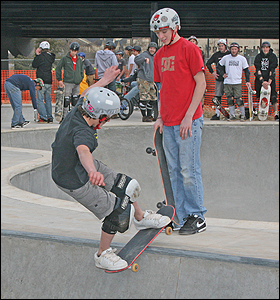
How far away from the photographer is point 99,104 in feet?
10.2

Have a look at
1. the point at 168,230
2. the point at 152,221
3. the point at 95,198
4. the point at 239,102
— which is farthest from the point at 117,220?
the point at 239,102

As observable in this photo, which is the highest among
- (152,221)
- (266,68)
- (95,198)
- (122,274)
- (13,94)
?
(266,68)

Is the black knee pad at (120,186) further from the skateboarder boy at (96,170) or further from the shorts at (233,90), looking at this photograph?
the shorts at (233,90)

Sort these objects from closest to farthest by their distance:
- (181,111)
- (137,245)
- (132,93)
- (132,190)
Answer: (132,190) < (137,245) < (181,111) < (132,93)

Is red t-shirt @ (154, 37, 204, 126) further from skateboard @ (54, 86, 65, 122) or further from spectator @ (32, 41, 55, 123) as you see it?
spectator @ (32, 41, 55, 123)

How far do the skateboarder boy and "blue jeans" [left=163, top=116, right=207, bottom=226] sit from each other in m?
0.79

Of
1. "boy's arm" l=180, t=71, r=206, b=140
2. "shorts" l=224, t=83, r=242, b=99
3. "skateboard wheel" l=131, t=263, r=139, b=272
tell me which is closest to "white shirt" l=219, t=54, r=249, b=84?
"shorts" l=224, t=83, r=242, b=99

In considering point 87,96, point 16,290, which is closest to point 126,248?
point 16,290

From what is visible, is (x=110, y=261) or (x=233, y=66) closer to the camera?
(x=110, y=261)

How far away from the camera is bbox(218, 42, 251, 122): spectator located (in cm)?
1125

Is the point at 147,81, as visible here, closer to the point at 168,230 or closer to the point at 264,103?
the point at 264,103

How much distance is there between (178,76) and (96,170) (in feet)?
4.24

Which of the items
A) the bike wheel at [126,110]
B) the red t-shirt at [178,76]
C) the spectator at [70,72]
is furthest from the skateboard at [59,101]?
the red t-shirt at [178,76]

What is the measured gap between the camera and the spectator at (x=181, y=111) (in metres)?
3.80
